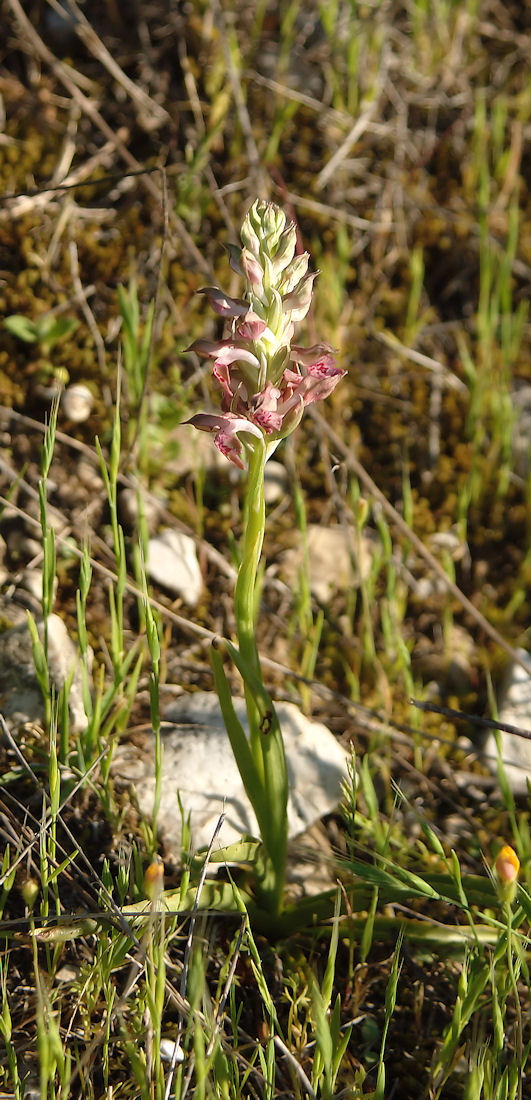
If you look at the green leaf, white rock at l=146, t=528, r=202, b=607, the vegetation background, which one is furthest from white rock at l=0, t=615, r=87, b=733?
the green leaf

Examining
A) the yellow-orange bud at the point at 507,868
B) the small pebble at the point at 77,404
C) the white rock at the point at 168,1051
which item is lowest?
the white rock at the point at 168,1051

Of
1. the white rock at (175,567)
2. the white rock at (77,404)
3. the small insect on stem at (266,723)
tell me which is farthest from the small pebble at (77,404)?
the small insect on stem at (266,723)

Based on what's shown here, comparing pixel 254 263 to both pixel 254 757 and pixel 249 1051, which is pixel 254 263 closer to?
pixel 254 757

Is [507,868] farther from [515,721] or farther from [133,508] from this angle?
[133,508]

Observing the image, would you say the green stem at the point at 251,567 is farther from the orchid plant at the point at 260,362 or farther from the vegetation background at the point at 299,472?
the vegetation background at the point at 299,472

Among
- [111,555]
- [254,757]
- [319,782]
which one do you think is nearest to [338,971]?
[319,782]

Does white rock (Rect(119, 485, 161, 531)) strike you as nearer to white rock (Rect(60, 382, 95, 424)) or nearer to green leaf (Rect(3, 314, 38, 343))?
white rock (Rect(60, 382, 95, 424))
